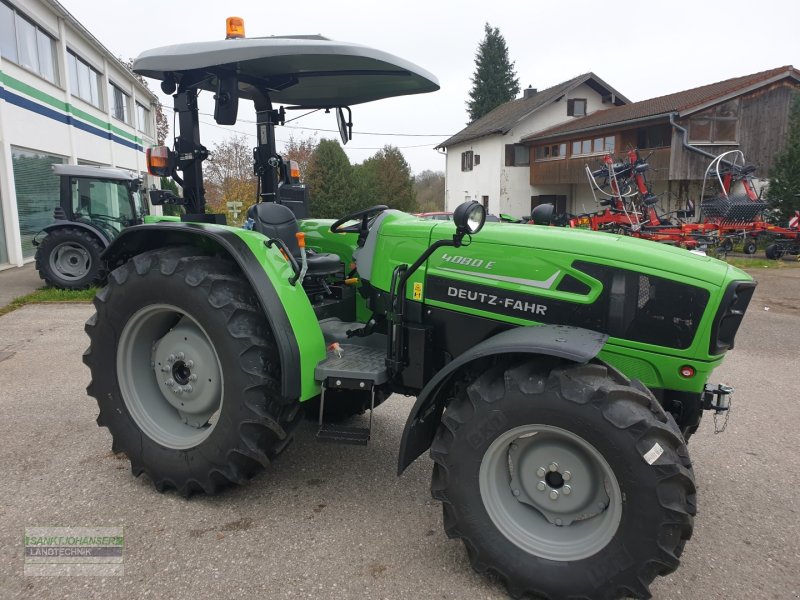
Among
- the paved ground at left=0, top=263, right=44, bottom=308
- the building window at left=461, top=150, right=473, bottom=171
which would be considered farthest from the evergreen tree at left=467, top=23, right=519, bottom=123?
the paved ground at left=0, top=263, right=44, bottom=308

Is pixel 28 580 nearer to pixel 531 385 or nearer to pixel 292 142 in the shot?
pixel 531 385

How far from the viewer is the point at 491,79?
4634cm

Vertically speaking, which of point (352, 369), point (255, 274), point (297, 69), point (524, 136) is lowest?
point (352, 369)

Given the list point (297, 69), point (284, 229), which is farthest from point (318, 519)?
point (297, 69)

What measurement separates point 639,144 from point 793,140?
20.9 feet

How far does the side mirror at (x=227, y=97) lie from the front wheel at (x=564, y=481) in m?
2.08

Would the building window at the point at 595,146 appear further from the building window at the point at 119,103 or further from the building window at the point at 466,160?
the building window at the point at 119,103

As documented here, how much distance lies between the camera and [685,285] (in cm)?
243

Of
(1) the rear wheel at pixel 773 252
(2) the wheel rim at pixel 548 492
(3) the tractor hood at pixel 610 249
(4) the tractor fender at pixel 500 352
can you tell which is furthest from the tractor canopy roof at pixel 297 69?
(1) the rear wheel at pixel 773 252

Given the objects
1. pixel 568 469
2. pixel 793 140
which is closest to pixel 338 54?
pixel 568 469

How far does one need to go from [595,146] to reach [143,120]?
21.3 m

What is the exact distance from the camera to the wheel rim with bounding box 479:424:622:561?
7.43 ft

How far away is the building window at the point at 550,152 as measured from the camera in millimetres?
29062

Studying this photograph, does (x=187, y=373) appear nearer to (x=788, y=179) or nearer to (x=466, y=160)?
(x=788, y=179)
